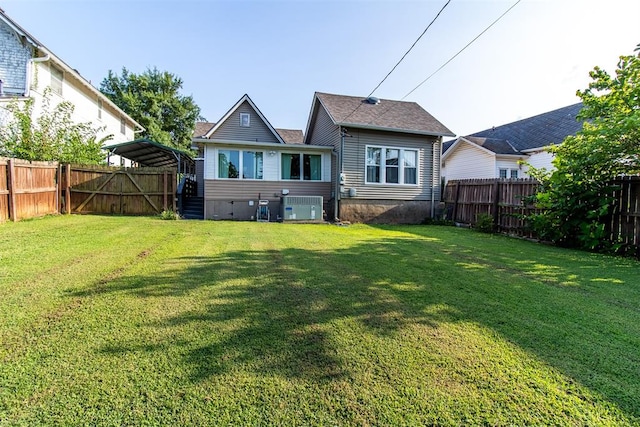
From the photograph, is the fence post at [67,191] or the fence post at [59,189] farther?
the fence post at [67,191]

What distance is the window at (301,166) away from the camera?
13219 mm

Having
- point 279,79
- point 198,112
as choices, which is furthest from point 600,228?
point 198,112

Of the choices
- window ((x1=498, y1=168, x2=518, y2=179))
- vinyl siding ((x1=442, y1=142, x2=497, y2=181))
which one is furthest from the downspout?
window ((x1=498, y1=168, x2=518, y2=179))

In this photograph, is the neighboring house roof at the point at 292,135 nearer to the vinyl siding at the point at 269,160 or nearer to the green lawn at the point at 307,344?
the vinyl siding at the point at 269,160

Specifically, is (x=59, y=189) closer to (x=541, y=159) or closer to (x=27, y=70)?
(x=27, y=70)

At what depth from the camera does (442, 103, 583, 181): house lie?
16.8 meters

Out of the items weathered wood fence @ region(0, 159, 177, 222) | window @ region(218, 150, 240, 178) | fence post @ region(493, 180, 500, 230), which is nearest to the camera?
weathered wood fence @ region(0, 159, 177, 222)

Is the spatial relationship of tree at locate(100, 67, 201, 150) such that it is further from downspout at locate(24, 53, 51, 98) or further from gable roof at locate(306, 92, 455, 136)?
gable roof at locate(306, 92, 455, 136)

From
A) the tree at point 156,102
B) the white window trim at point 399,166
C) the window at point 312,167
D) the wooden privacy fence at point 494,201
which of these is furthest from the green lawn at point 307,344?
the tree at point 156,102

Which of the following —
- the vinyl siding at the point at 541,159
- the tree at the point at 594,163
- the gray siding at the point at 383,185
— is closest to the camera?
the tree at the point at 594,163

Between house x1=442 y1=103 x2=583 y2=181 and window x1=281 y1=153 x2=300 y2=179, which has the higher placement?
house x1=442 y1=103 x2=583 y2=181

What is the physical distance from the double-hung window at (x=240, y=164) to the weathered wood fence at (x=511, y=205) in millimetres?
8107

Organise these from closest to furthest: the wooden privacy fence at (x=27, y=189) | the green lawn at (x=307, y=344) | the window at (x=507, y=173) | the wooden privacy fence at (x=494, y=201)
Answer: the green lawn at (x=307, y=344)
the wooden privacy fence at (x=27, y=189)
the wooden privacy fence at (x=494, y=201)
the window at (x=507, y=173)

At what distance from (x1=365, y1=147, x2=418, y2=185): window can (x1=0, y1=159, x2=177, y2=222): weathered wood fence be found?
7946mm
